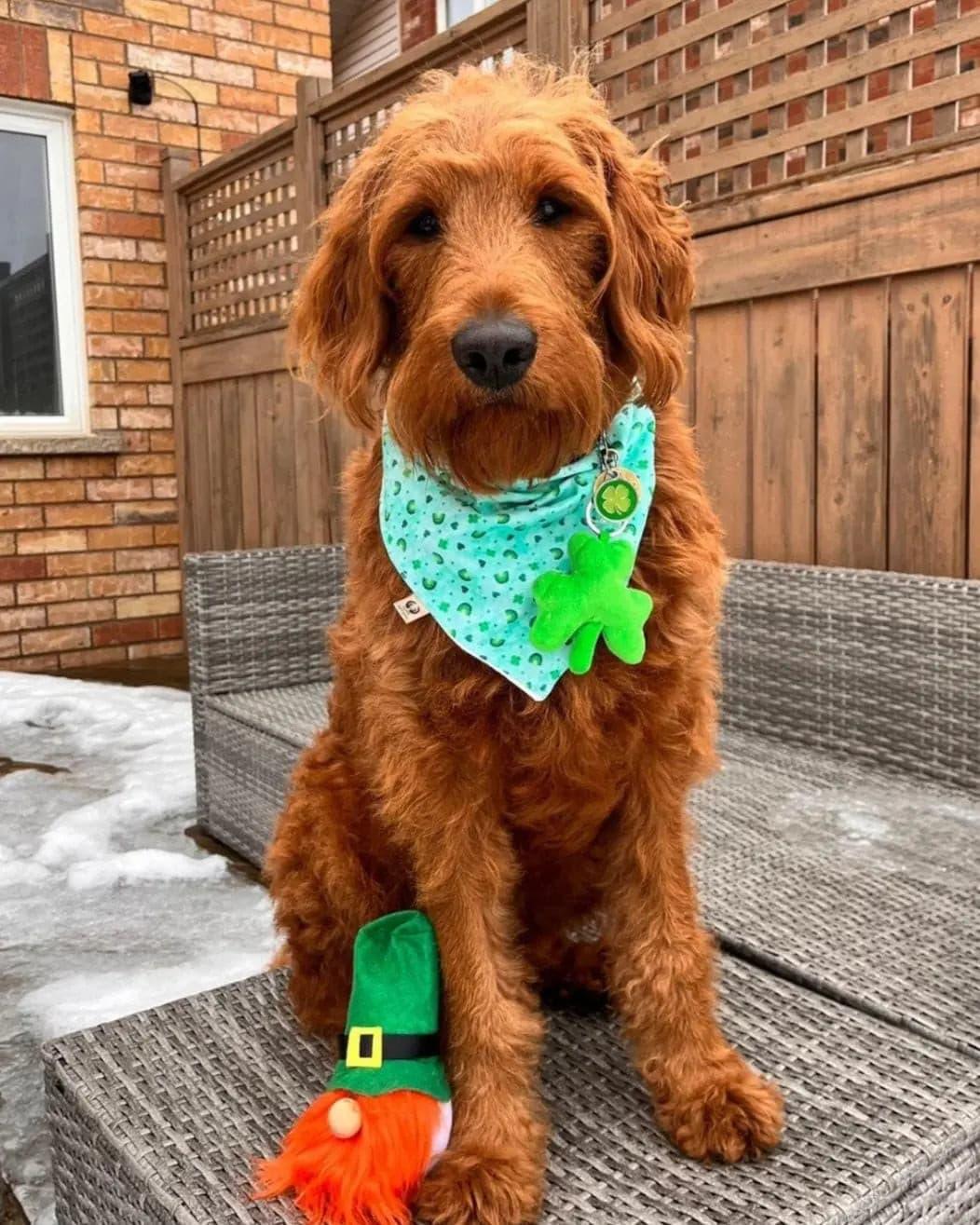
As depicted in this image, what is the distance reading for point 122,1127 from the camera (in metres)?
1.36

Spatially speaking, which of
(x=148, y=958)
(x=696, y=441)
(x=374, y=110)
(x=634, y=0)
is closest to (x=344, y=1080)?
(x=148, y=958)

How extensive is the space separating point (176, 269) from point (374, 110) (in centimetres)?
226

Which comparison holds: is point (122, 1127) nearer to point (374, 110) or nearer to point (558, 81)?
point (558, 81)

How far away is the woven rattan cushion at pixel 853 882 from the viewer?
163 cm

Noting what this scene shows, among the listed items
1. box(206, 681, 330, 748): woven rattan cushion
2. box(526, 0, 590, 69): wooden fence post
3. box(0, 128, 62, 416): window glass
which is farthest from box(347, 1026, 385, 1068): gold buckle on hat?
box(0, 128, 62, 416): window glass

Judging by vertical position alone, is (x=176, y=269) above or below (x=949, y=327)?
above

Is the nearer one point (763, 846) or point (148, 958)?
point (763, 846)

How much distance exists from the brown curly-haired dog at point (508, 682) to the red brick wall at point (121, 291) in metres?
5.35

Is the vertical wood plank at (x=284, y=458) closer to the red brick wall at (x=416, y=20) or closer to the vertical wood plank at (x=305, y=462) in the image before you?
the vertical wood plank at (x=305, y=462)

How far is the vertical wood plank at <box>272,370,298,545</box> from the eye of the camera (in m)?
5.59

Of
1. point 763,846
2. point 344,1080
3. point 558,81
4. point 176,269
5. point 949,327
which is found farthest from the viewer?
point 176,269

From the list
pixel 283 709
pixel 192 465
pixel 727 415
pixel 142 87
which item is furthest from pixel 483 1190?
pixel 142 87

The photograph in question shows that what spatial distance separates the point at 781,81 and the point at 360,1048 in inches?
110

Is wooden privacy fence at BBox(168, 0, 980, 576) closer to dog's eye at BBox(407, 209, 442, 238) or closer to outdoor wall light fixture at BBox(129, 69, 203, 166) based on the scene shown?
dog's eye at BBox(407, 209, 442, 238)
